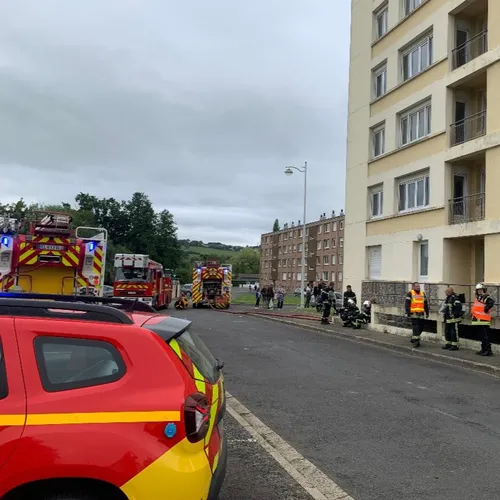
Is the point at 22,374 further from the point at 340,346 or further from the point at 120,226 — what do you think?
the point at 120,226

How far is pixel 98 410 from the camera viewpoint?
2775 millimetres

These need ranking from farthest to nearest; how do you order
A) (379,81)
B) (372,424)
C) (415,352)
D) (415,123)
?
1. (379,81)
2. (415,123)
3. (415,352)
4. (372,424)

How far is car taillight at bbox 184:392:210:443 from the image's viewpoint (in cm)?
285

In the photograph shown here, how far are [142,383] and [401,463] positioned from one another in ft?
10.8

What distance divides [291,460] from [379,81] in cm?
2060

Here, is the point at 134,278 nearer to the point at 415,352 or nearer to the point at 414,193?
the point at 414,193

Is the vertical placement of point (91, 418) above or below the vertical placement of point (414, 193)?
below

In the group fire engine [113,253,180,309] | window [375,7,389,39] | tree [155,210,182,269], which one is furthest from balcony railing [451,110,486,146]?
tree [155,210,182,269]

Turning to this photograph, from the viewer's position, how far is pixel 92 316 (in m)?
3.10

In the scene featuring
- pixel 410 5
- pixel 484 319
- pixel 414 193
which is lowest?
pixel 484 319

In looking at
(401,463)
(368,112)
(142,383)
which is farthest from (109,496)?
(368,112)

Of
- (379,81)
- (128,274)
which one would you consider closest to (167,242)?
(128,274)

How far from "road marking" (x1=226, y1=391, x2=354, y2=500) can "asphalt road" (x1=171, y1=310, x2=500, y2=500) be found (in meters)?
0.08

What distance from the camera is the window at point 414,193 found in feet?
61.5
